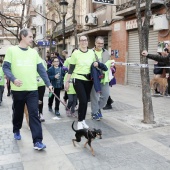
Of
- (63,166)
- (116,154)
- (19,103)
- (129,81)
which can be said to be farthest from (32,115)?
(129,81)

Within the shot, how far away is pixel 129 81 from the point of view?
1438 centimetres

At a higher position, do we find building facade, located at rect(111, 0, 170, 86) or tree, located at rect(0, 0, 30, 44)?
tree, located at rect(0, 0, 30, 44)

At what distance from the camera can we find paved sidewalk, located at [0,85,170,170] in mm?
3805

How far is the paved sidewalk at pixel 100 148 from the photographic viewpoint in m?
3.80

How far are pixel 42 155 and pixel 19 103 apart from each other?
2.89 feet

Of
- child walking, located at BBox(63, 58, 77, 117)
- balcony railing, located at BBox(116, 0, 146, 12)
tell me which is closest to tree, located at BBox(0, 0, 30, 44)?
balcony railing, located at BBox(116, 0, 146, 12)

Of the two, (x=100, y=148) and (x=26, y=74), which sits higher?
(x=26, y=74)

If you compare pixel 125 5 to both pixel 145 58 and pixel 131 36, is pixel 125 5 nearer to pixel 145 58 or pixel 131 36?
pixel 131 36

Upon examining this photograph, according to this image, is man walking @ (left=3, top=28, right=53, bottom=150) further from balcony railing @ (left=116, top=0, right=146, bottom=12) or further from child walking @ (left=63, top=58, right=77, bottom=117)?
balcony railing @ (left=116, top=0, right=146, bottom=12)

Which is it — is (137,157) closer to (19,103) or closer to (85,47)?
(19,103)

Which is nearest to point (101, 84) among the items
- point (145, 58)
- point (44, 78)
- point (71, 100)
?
point (71, 100)

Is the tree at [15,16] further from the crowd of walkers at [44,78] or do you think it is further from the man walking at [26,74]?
the man walking at [26,74]

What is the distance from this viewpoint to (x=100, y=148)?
4414mm

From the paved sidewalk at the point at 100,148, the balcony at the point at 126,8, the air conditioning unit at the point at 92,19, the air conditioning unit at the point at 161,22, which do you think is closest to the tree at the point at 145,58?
the paved sidewalk at the point at 100,148
